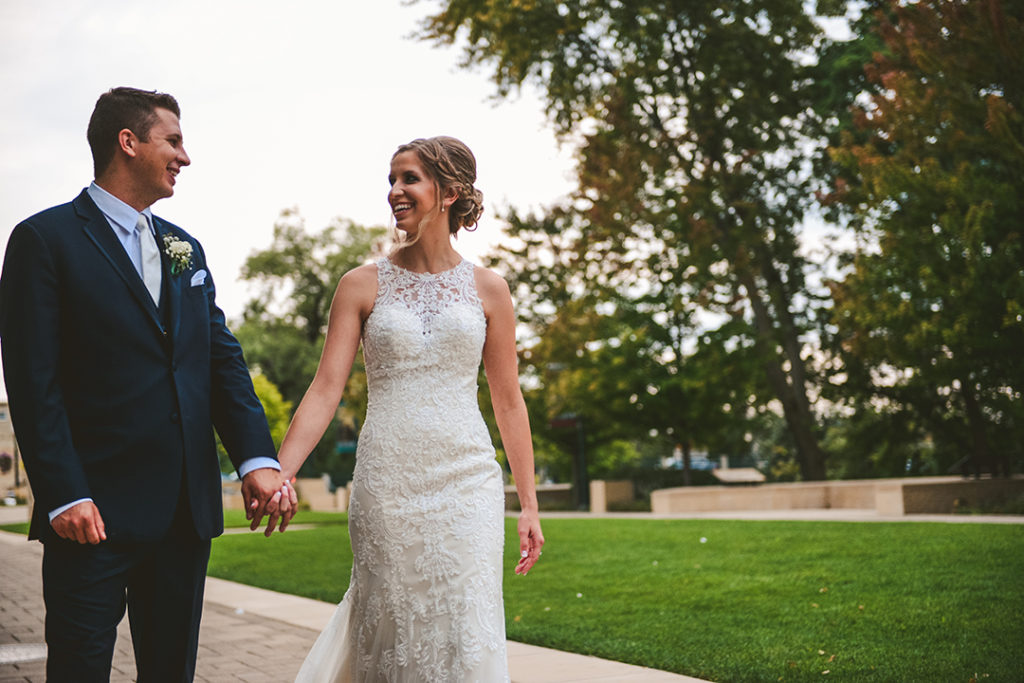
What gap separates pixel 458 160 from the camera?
12.2ft

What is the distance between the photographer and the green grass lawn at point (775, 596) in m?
6.34

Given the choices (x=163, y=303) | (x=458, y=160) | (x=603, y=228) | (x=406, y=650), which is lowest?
(x=406, y=650)

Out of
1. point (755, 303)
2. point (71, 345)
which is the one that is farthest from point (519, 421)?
point (755, 303)

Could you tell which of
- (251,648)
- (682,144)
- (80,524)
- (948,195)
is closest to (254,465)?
(80,524)

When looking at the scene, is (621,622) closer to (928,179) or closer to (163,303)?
(163,303)

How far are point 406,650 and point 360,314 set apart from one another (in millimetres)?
1175

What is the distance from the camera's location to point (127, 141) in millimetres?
3033

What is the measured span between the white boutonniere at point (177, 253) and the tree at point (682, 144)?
18.2 m

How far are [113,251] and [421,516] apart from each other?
1321 mm

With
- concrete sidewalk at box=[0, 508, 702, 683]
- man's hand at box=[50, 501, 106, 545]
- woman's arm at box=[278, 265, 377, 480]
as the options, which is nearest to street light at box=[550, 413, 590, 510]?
concrete sidewalk at box=[0, 508, 702, 683]

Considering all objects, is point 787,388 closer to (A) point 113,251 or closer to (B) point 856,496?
(B) point 856,496

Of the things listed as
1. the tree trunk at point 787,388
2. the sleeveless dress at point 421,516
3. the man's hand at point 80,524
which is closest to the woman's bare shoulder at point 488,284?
the sleeveless dress at point 421,516

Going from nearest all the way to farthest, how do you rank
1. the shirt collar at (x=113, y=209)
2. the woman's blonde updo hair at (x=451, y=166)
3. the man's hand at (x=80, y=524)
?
the man's hand at (x=80, y=524)
the shirt collar at (x=113, y=209)
the woman's blonde updo hair at (x=451, y=166)

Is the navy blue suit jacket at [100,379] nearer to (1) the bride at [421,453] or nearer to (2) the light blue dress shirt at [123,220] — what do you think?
(2) the light blue dress shirt at [123,220]
